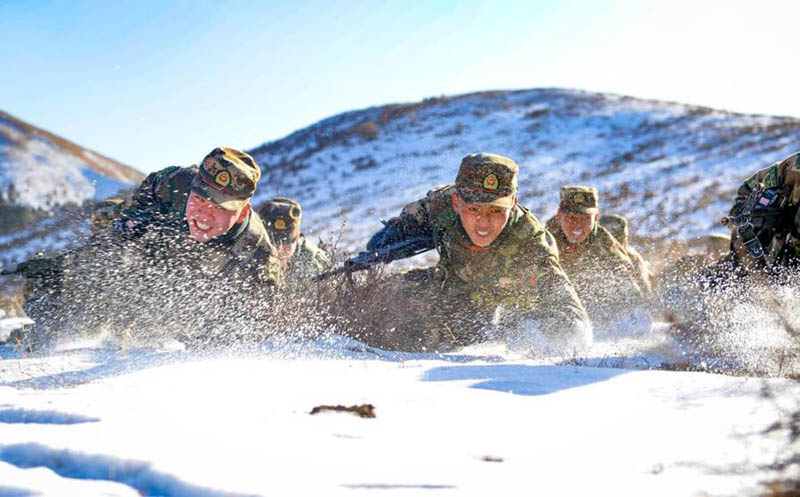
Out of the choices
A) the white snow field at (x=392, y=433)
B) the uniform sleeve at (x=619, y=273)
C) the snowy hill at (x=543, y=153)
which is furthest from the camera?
the snowy hill at (x=543, y=153)

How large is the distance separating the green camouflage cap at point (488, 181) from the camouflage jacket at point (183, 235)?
5.13 feet

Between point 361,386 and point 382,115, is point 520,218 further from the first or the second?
point 382,115

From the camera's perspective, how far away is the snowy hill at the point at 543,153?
23.6 metres

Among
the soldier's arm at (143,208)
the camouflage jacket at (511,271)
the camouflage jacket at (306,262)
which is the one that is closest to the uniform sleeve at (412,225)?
the camouflage jacket at (511,271)

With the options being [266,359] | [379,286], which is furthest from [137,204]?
[266,359]

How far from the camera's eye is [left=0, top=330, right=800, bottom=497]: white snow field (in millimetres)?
1765

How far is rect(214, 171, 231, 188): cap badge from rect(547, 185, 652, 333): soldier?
12.9ft

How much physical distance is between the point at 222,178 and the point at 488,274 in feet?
7.07

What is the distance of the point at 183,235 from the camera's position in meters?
5.22

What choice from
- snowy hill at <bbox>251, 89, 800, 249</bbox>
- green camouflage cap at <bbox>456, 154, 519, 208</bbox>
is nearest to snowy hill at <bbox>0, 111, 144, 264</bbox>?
snowy hill at <bbox>251, 89, 800, 249</bbox>

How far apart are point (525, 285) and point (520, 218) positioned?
1.72 feet

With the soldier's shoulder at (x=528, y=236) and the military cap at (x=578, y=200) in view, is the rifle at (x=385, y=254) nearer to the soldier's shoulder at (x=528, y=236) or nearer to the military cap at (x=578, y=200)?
the soldier's shoulder at (x=528, y=236)

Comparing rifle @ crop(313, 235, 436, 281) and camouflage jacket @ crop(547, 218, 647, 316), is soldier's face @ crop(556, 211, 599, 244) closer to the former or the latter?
camouflage jacket @ crop(547, 218, 647, 316)

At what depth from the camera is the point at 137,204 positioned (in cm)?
569
